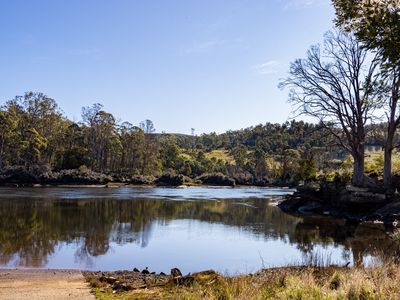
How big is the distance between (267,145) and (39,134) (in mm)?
91888

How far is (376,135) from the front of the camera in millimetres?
36531

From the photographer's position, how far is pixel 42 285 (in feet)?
39.9

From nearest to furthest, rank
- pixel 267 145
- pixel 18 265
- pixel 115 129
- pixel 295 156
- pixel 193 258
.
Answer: pixel 18 265 → pixel 193 258 → pixel 115 129 → pixel 295 156 → pixel 267 145

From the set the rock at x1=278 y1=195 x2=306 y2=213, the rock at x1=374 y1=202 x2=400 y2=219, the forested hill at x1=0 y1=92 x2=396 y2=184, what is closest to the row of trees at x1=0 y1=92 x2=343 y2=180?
the forested hill at x1=0 y1=92 x2=396 y2=184

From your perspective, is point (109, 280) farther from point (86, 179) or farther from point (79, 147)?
point (79, 147)

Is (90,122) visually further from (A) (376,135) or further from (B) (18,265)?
(B) (18,265)

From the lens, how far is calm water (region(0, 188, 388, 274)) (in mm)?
17250

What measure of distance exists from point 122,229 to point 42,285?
14.2 m

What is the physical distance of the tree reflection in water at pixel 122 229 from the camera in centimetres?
1944

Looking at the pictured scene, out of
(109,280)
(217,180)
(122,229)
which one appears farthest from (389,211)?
(217,180)

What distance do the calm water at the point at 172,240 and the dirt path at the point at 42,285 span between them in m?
1.51

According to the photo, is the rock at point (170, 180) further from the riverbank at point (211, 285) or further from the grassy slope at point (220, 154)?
the riverbank at point (211, 285)

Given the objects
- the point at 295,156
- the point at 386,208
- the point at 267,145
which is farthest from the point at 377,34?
the point at 267,145

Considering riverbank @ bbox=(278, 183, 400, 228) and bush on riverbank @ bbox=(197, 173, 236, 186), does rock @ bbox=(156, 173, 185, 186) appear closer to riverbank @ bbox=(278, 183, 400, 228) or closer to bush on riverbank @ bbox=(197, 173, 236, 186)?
bush on riverbank @ bbox=(197, 173, 236, 186)
